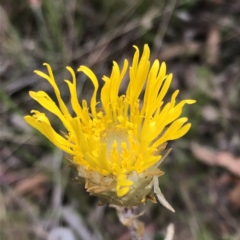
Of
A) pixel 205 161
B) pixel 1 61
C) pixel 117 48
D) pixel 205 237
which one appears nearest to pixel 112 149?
pixel 205 237

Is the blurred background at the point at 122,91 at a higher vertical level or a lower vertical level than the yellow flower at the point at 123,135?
lower

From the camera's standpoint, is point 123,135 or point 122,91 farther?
point 122,91

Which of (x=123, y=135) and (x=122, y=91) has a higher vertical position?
(x=123, y=135)

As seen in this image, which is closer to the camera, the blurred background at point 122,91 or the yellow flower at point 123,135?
the yellow flower at point 123,135

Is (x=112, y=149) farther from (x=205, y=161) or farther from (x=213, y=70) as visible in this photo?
(x=213, y=70)
